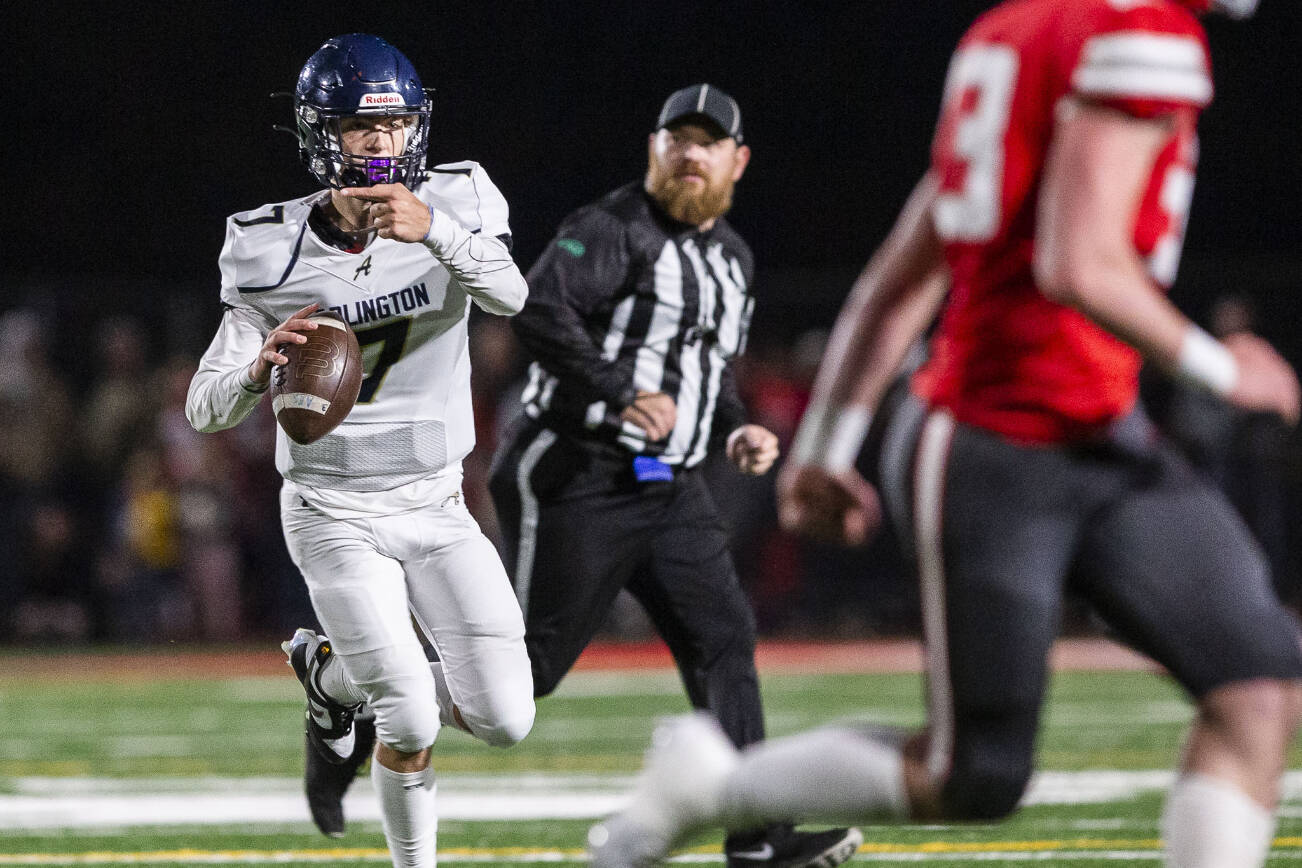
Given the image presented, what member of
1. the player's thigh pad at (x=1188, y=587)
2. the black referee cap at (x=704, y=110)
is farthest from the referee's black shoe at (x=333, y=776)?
the player's thigh pad at (x=1188, y=587)

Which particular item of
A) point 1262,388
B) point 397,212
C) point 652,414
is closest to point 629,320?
point 652,414

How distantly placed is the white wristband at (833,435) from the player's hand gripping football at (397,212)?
1.15m

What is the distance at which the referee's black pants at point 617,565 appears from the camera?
14.2 ft

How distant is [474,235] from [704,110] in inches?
39.4

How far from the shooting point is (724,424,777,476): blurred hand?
164 inches

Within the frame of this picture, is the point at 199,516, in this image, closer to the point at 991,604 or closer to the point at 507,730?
the point at 507,730

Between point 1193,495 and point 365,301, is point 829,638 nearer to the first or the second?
point 365,301

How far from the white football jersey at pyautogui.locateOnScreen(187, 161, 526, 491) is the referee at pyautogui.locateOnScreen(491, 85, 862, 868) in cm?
53

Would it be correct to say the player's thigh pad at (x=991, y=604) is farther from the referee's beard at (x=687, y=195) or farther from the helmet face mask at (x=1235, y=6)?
the referee's beard at (x=687, y=195)

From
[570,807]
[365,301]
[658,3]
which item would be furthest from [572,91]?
[365,301]

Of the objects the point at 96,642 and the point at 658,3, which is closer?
the point at 96,642

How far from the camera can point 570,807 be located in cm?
542

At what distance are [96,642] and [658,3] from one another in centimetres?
953

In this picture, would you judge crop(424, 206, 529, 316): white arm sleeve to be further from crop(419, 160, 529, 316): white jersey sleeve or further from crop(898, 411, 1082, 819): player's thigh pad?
crop(898, 411, 1082, 819): player's thigh pad
